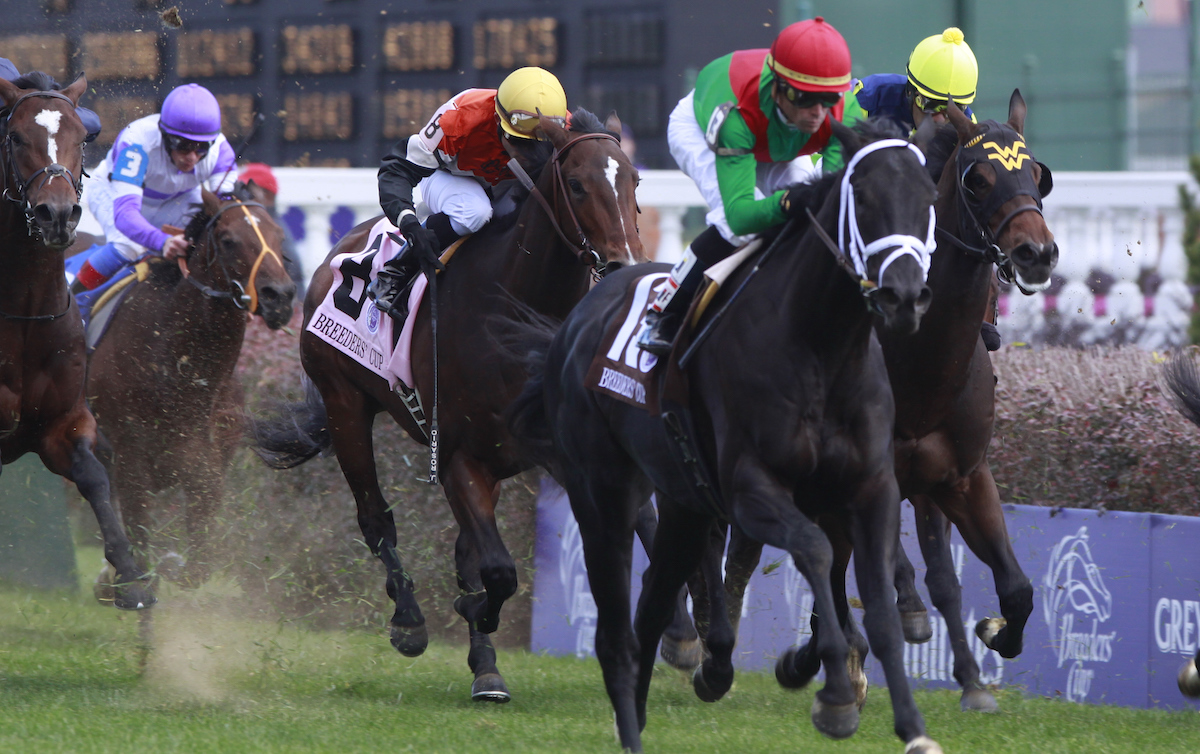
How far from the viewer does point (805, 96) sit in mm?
3949

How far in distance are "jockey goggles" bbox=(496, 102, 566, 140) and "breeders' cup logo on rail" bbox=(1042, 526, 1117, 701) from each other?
250 centimetres

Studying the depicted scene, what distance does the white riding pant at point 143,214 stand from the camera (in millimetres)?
7422

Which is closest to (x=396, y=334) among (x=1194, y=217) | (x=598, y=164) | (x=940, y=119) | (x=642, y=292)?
(x=598, y=164)

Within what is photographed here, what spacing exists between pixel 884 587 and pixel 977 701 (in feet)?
5.72

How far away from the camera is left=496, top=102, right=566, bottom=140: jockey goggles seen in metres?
5.41

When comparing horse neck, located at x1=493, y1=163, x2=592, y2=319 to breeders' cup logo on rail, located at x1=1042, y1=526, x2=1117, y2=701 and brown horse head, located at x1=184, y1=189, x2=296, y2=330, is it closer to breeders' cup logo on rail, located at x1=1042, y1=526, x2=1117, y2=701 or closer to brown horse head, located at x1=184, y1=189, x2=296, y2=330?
brown horse head, located at x1=184, y1=189, x2=296, y2=330

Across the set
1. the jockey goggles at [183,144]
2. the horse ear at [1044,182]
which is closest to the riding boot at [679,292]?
the horse ear at [1044,182]

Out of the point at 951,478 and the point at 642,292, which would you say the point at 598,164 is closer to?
the point at 642,292

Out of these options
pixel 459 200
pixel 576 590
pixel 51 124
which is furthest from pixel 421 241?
pixel 576 590

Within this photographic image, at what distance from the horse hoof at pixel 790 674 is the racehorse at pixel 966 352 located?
8 cm

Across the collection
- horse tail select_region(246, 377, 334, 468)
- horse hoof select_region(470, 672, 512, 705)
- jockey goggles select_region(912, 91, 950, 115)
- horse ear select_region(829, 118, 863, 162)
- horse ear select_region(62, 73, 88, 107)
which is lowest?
horse hoof select_region(470, 672, 512, 705)

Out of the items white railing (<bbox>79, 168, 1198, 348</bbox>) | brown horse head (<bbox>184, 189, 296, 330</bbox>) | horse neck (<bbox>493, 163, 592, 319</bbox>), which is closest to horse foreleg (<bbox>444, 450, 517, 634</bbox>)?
horse neck (<bbox>493, 163, 592, 319</bbox>)

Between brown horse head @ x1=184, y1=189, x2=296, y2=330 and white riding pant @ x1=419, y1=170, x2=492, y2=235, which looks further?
brown horse head @ x1=184, y1=189, x2=296, y2=330

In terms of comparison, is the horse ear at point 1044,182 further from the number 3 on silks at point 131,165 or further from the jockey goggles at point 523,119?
the number 3 on silks at point 131,165
